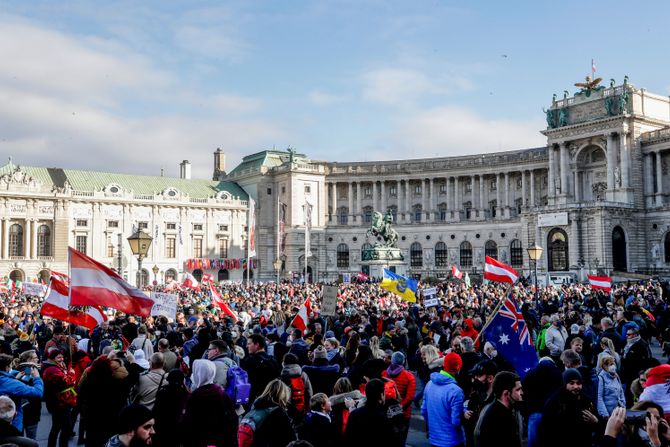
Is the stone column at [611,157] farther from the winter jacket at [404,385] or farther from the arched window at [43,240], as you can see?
the winter jacket at [404,385]

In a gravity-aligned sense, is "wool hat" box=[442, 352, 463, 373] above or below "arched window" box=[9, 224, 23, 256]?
below

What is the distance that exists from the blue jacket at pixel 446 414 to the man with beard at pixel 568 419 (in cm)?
148

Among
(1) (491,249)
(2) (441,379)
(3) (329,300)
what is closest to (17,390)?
(2) (441,379)

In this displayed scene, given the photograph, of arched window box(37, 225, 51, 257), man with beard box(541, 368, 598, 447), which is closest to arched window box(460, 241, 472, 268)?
arched window box(37, 225, 51, 257)

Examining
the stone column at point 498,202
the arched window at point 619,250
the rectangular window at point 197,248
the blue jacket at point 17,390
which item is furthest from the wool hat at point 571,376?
the rectangular window at point 197,248

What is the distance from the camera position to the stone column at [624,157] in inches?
2453

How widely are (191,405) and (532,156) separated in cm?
7260

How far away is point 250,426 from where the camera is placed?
6.76m

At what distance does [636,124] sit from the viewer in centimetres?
6297

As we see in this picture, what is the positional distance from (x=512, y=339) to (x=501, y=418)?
16.0 feet

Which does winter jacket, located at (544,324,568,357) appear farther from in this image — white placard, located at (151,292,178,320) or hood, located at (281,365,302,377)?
white placard, located at (151,292,178,320)

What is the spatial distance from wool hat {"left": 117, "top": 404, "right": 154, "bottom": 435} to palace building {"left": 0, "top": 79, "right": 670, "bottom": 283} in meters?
47.5

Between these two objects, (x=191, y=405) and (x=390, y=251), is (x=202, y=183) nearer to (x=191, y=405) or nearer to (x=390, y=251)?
(x=390, y=251)

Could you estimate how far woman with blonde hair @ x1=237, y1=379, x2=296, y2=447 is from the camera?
6668 millimetres
